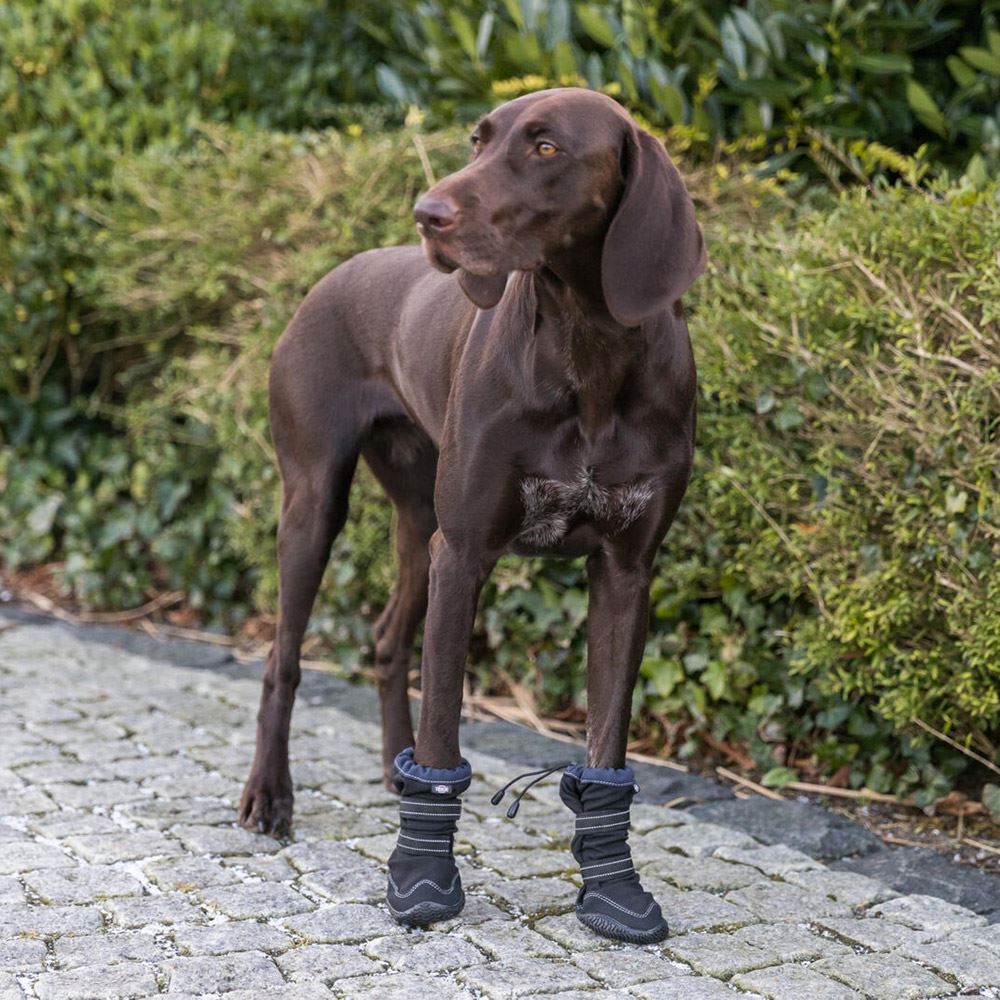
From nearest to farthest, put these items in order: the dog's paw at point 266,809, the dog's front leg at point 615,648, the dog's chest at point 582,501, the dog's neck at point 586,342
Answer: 1. the dog's neck at point 586,342
2. the dog's chest at point 582,501
3. the dog's front leg at point 615,648
4. the dog's paw at point 266,809

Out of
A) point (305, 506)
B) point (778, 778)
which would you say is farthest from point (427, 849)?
point (778, 778)

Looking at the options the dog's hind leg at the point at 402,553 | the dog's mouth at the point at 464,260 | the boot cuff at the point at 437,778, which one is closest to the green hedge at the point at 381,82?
the dog's hind leg at the point at 402,553

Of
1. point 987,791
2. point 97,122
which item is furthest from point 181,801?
point 97,122

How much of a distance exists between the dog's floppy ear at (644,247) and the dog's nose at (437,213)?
0.36 meters

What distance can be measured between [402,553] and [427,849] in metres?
1.38

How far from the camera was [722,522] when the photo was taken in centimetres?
481

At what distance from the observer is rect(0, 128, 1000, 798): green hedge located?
4098 mm

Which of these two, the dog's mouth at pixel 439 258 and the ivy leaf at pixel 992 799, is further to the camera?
the ivy leaf at pixel 992 799

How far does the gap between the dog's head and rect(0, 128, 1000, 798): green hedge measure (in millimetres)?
1220

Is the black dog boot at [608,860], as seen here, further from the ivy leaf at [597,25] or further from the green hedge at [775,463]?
the ivy leaf at [597,25]

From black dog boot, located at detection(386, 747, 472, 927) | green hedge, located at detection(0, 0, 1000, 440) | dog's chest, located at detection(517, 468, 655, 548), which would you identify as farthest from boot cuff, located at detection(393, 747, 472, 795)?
green hedge, located at detection(0, 0, 1000, 440)

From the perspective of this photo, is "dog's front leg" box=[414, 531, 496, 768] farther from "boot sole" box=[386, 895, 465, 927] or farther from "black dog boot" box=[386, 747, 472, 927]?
"boot sole" box=[386, 895, 465, 927]

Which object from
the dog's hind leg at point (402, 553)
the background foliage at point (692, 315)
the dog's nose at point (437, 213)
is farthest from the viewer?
the dog's hind leg at point (402, 553)

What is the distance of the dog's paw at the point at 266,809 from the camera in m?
4.07
